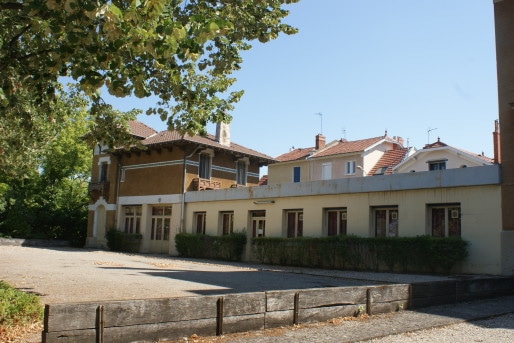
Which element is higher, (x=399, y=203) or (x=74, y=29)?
(x=74, y=29)

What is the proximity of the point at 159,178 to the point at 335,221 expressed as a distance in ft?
45.3

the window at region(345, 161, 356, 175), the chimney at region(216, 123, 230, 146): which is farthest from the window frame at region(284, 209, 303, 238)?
the window at region(345, 161, 356, 175)

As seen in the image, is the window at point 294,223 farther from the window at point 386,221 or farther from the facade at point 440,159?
the facade at point 440,159

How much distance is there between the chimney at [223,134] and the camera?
33188 mm

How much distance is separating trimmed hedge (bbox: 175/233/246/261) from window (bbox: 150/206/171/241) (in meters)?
2.74

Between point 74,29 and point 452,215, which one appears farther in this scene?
point 452,215

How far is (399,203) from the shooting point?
19281 millimetres

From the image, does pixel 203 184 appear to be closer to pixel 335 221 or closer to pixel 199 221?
pixel 199 221

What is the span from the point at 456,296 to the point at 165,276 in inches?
A: 329

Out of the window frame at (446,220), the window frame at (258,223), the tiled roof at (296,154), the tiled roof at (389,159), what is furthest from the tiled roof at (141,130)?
the window frame at (446,220)

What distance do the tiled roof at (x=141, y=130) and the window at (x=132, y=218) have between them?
497 centimetres

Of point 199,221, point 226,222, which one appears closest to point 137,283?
point 226,222

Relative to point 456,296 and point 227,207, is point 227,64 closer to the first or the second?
point 456,296

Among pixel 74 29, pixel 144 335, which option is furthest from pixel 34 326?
pixel 74 29
